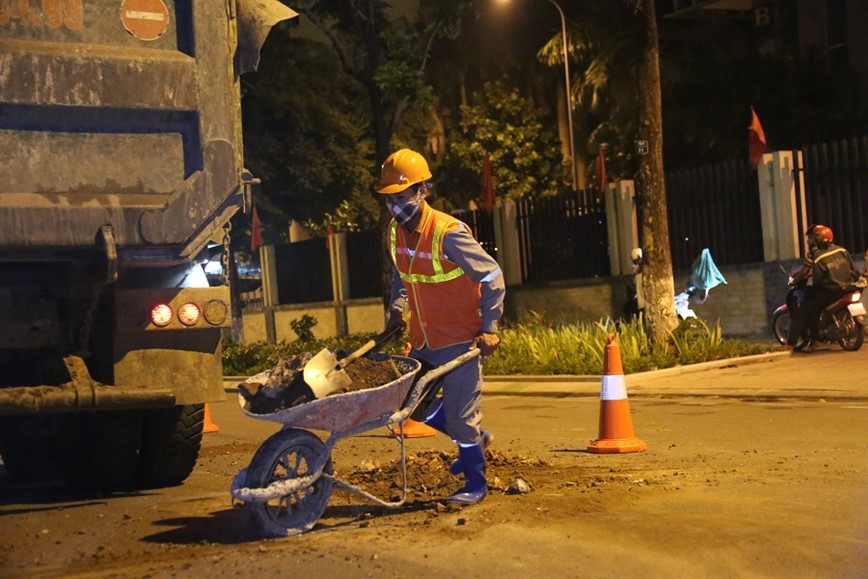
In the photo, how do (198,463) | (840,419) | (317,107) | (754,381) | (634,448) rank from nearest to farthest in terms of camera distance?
(634,448), (198,463), (840,419), (754,381), (317,107)

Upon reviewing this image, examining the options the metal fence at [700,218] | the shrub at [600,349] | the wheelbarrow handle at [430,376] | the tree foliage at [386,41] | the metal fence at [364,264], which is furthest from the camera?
the metal fence at [364,264]

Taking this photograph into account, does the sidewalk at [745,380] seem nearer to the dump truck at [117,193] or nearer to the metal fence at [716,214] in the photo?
the metal fence at [716,214]

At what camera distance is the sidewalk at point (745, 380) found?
44.6 feet

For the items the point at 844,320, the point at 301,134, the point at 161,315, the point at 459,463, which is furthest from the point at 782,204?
the point at 301,134

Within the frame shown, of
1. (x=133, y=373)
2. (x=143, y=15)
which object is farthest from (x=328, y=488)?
(x=143, y=15)

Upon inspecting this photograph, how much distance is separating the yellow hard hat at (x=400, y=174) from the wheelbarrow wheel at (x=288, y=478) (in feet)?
4.62

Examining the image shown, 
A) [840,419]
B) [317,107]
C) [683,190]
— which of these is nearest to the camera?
[840,419]

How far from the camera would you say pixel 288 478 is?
6.50m

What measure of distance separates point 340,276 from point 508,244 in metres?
6.66

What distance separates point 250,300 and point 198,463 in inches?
1171

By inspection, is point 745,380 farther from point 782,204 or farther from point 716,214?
point 716,214

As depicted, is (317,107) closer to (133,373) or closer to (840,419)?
(840,419)

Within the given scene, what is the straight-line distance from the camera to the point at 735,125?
3397 centimetres

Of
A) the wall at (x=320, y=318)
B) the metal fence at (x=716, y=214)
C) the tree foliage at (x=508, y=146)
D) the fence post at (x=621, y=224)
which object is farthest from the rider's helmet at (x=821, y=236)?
the tree foliage at (x=508, y=146)
